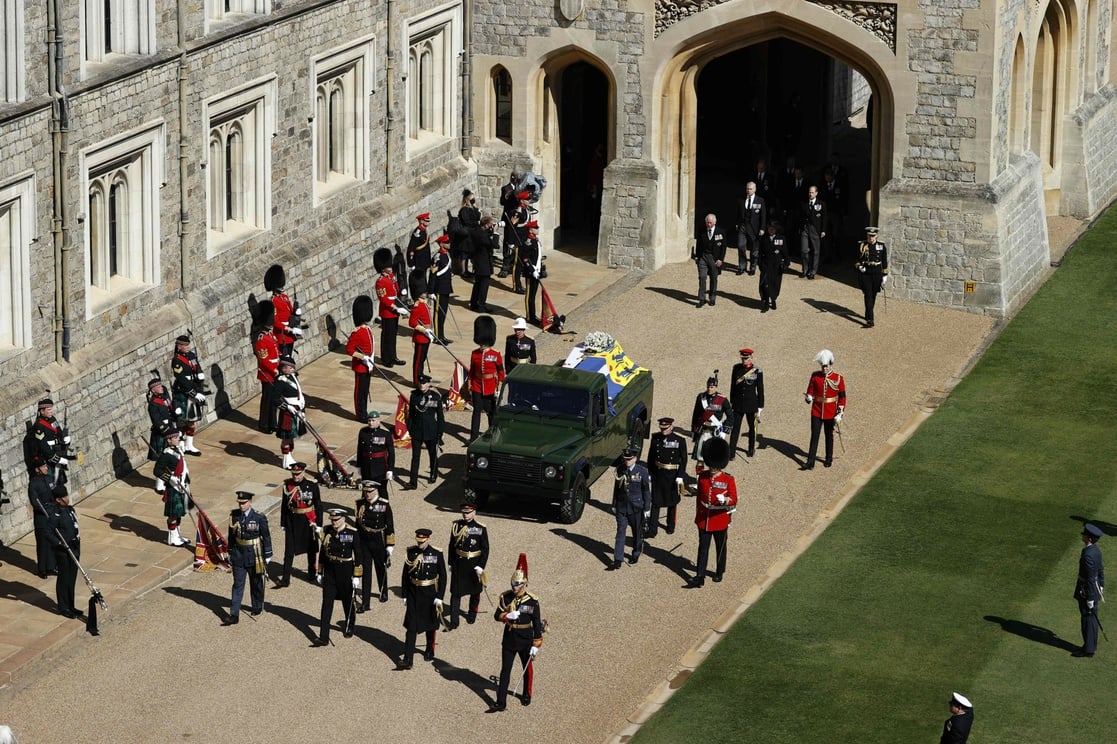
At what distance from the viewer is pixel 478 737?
2377cm

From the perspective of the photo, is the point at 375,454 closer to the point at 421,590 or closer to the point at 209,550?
the point at 209,550

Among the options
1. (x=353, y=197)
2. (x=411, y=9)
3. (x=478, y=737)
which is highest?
(x=411, y=9)

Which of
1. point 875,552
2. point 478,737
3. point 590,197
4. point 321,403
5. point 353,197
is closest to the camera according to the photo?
point 478,737

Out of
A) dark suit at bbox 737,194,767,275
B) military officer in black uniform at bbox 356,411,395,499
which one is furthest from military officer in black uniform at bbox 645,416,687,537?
dark suit at bbox 737,194,767,275

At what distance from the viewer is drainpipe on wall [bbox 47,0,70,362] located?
95.5 ft

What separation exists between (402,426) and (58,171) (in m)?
6.02

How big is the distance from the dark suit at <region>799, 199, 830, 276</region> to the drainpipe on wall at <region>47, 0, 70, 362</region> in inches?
587

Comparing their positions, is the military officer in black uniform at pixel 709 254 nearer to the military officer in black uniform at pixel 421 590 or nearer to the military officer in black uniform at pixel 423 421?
the military officer in black uniform at pixel 423 421

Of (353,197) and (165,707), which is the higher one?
(353,197)

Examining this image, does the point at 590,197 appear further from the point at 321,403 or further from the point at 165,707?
the point at 165,707

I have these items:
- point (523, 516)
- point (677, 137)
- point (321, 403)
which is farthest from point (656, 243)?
point (523, 516)

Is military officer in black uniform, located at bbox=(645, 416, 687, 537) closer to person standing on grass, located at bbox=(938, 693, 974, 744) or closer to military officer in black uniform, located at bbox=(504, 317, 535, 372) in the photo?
military officer in black uniform, located at bbox=(504, 317, 535, 372)

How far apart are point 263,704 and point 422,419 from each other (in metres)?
6.78

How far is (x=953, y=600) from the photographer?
2728 centimetres
